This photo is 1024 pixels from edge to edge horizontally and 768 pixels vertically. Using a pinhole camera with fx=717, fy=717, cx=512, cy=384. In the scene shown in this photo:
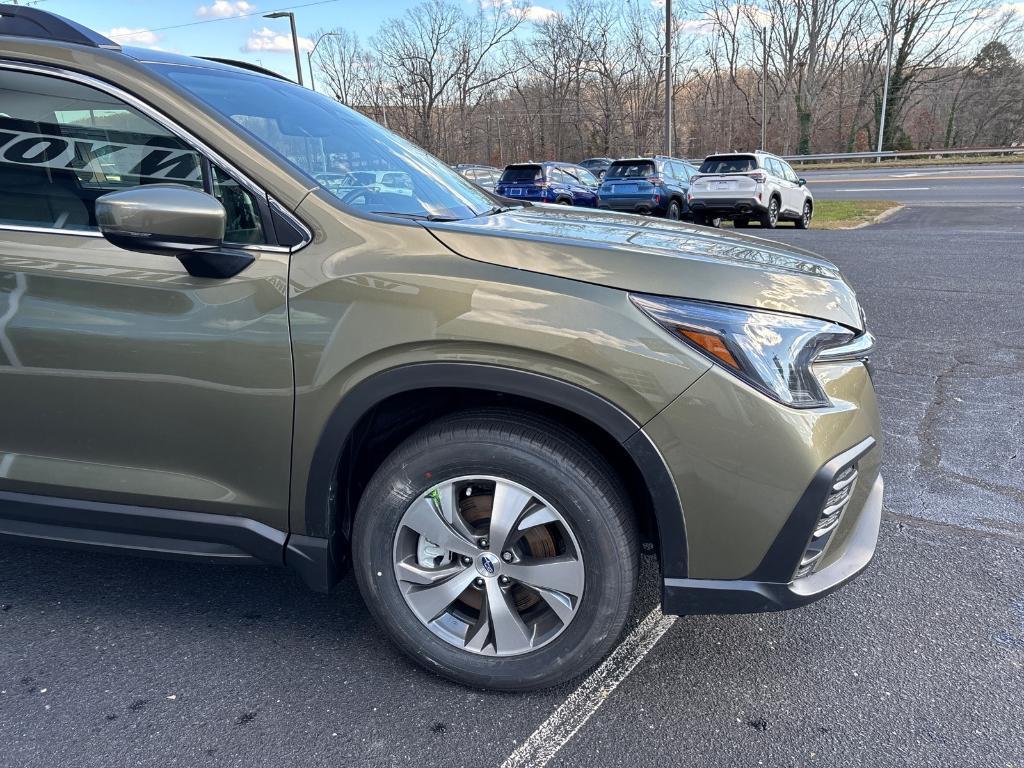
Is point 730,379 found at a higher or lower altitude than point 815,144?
lower

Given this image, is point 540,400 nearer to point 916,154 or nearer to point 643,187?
point 643,187

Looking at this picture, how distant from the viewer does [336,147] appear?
262cm

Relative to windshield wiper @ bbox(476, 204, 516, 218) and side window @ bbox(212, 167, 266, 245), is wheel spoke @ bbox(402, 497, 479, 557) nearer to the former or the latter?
side window @ bbox(212, 167, 266, 245)

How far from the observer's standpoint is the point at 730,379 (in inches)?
72.4

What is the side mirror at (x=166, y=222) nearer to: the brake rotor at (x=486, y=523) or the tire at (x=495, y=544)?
the tire at (x=495, y=544)

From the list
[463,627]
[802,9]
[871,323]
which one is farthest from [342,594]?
[802,9]

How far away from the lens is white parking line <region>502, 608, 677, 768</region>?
78.5 inches

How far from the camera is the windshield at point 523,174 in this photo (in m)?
19.6

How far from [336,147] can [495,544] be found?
155 centimetres

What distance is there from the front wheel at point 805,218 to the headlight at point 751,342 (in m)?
15.5

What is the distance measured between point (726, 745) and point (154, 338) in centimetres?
200

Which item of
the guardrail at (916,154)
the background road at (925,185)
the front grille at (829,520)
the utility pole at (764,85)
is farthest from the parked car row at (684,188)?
the utility pole at (764,85)

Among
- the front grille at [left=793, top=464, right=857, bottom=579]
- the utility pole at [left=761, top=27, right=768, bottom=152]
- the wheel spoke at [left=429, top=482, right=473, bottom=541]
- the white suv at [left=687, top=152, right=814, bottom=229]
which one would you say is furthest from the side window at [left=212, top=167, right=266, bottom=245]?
the utility pole at [left=761, top=27, right=768, bottom=152]

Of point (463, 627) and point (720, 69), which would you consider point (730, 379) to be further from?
point (720, 69)
